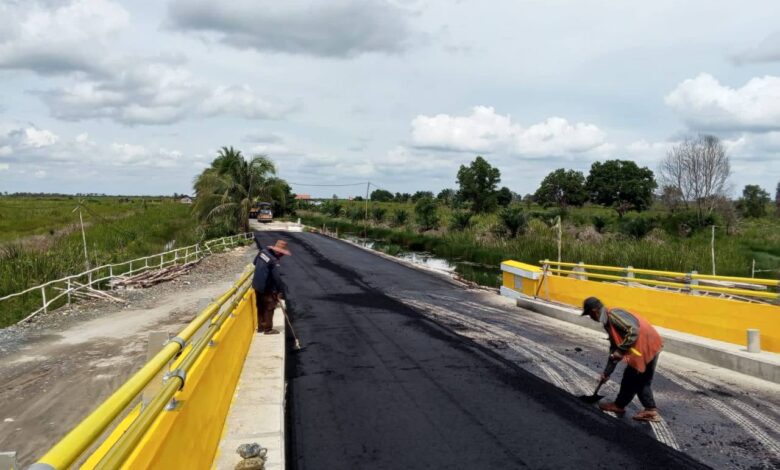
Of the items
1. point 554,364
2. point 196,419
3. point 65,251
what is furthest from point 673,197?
point 196,419

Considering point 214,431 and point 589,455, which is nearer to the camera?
point 214,431

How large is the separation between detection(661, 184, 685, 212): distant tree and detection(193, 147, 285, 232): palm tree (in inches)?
1380

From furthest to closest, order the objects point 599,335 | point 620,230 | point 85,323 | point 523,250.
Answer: point 620,230 → point 523,250 → point 85,323 → point 599,335

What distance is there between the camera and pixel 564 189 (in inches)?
3907

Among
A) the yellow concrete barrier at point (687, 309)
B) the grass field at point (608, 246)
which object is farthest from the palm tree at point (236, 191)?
the yellow concrete barrier at point (687, 309)

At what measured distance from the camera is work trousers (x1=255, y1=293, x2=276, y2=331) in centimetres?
1026

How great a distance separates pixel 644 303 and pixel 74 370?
10.9 m

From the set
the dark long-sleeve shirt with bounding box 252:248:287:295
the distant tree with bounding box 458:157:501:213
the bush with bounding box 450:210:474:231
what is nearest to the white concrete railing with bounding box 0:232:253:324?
the dark long-sleeve shirt with bounding box 252:248:287:295

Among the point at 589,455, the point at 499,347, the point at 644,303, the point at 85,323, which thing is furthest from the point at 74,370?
the point at 644,303

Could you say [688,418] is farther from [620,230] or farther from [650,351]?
[620,230]

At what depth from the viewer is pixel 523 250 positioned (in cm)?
3266

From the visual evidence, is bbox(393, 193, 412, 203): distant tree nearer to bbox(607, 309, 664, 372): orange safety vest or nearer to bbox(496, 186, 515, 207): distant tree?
bbox(496, 186, 515, 207): distant tree

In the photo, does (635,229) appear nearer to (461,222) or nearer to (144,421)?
(461,222)

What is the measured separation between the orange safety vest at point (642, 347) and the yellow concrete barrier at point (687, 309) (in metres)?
3.50
